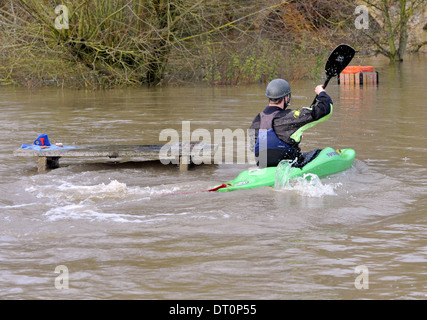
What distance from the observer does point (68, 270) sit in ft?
14.3

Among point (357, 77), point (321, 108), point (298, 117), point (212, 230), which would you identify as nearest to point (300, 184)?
point (298, 117)

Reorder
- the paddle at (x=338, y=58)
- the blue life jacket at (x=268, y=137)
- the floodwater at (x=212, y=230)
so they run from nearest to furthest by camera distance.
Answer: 1. the floodwater at (x=212, y=230)
2. the blue life jacket at (x=268, y=137)
3. the paddle at (x=338, y=58)

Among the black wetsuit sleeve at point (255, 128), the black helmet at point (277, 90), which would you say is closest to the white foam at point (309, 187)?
the black wetsuit sleeve at point (255, 128)

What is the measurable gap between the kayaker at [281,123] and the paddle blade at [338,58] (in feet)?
3.79

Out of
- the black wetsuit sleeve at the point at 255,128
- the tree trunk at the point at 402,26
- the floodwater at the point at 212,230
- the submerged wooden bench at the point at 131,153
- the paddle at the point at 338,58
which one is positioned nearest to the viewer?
the floodwater at the point at 212,230

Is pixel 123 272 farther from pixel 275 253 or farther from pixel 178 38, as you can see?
pixel 178 38

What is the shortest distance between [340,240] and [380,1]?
23.0m

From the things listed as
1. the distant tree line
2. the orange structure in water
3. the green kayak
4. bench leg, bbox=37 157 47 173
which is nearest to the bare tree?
the distant tree line

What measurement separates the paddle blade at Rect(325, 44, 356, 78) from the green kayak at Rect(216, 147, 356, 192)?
947 millimetres

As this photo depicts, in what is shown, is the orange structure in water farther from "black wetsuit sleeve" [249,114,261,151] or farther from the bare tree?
"black wetsuit sleeve" [249,114,261,151]

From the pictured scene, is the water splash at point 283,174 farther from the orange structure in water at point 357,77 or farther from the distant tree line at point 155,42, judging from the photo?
the orange structure in water at point 357,77

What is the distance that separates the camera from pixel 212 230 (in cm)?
525

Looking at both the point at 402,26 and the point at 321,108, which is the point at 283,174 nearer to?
the point at 321,108

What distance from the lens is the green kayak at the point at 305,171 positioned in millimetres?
6656
